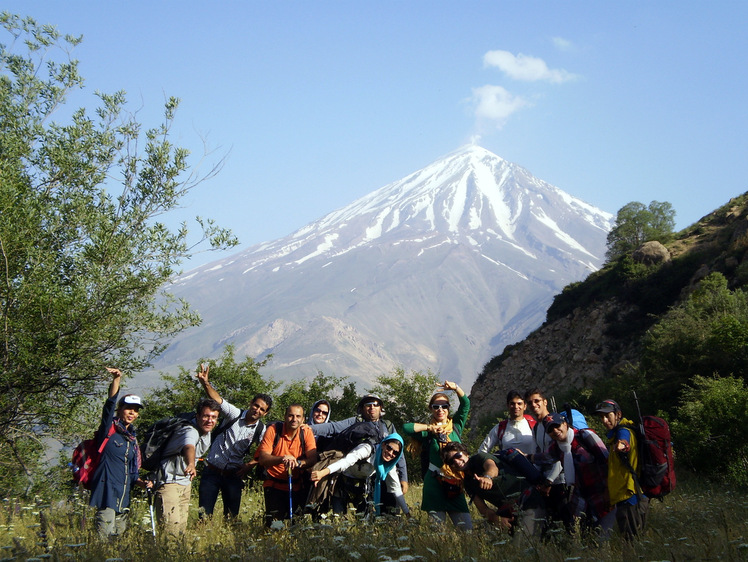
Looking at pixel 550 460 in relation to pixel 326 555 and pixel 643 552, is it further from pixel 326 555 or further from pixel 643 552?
pixel 326 555

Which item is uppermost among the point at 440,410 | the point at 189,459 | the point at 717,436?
the point at 440,410

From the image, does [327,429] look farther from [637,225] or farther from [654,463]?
[637,225]

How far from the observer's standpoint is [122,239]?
426 inches

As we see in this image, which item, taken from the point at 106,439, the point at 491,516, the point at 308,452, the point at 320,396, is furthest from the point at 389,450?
the point at 320,396

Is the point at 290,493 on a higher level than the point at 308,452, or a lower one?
lower

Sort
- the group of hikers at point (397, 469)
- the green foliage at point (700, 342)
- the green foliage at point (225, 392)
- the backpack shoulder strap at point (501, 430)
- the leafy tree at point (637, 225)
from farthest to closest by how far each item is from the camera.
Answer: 1. the leafy tree at point (637, 225)
2. the green foliage at point (700, 342)
3. the green foliage at point (225, 392)
4. the backpack shoulder strap at point (501, 430)
5. the group of hikers at point (397, 469)

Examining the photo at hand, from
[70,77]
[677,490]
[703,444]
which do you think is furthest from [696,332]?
[70,77]

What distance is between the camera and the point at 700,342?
23.9 metres

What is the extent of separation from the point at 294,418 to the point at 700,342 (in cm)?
2178

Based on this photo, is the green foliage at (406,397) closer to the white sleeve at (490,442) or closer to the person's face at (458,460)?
the white sleeve at (490,442)

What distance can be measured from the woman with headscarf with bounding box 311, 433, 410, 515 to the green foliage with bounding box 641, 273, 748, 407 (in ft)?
55.0

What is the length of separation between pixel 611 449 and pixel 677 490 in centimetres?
740

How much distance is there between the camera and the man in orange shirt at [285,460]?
20.8ft

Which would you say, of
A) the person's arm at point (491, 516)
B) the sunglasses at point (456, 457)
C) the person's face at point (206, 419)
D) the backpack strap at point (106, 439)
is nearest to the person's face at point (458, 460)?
the sunglasses at point (456, 457)
